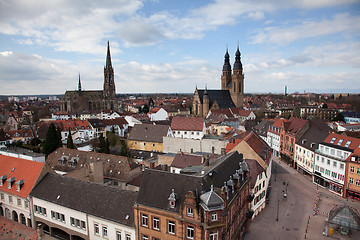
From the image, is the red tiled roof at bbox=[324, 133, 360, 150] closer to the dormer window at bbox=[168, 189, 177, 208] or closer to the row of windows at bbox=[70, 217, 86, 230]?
the dormer window at bbox=[168, 189, 177, 208]

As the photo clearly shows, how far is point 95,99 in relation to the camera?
145 m

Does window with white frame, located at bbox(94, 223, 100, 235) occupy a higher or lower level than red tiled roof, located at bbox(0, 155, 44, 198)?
lower

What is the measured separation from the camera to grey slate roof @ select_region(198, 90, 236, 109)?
362 ft

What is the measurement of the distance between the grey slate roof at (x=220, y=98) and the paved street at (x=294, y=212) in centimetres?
6596

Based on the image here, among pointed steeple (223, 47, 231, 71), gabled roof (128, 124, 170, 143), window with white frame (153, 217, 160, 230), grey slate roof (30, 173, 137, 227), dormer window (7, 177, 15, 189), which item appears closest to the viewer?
window with white frame (153, 217, 160, 230)

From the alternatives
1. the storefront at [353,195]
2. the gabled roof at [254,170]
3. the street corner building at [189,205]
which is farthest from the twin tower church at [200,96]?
the street corner building at [189,205]

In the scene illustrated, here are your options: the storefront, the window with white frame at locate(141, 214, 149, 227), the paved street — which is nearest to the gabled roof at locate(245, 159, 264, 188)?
the paved street

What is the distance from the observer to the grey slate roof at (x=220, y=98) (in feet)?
362

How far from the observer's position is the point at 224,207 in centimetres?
1925

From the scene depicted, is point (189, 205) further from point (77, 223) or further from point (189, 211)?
point (77, 223)

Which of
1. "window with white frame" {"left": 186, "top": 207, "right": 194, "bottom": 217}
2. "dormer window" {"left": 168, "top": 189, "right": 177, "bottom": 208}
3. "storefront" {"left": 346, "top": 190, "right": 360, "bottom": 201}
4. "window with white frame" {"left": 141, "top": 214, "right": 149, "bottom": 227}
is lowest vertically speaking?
"storefront" {"left": 346, "top": 190, "right": 360, "bottom": 201}

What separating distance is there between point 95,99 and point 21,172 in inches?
4668

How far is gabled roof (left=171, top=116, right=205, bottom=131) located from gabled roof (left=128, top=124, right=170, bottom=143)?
22.5ft

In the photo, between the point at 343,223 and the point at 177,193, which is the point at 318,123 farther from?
the point at 177,193
